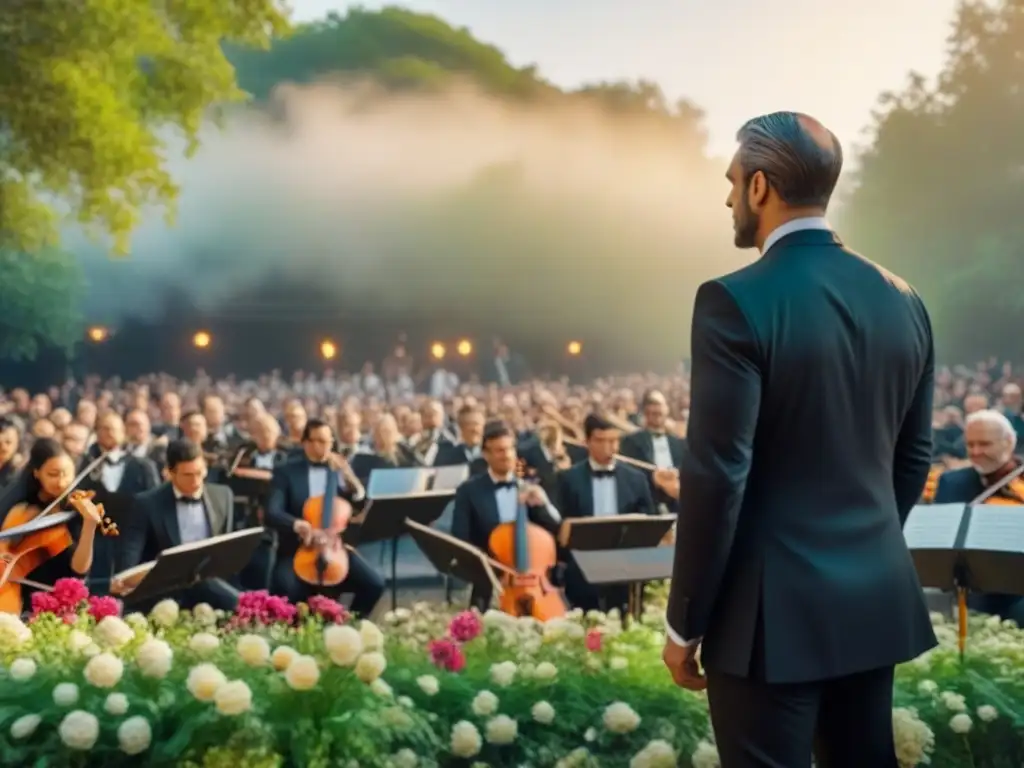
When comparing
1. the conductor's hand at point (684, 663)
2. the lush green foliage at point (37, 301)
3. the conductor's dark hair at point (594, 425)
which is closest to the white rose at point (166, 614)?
the conductor's hand at point (684, 663)

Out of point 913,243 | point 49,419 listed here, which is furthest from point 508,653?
point 913,243

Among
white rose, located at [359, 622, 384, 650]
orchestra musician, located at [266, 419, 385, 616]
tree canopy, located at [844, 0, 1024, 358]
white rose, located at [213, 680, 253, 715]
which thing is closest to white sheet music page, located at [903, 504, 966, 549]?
white rose, located at [359, 622, 384, 650]

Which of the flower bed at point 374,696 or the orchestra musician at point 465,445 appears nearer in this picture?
the flower bed at point 374,696

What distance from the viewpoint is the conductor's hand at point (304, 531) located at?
5.90 metres

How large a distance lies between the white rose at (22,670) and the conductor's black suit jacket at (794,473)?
61.5 inches

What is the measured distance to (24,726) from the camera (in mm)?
2221

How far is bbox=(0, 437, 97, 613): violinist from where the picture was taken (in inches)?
179

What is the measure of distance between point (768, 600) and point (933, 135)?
11177 mm

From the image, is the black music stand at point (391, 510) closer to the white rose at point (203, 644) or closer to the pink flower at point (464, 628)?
the pink flower at point (464, 628)

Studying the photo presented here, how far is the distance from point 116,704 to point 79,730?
9 cm

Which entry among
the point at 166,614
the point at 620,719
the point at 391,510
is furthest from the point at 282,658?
the point at 391,510

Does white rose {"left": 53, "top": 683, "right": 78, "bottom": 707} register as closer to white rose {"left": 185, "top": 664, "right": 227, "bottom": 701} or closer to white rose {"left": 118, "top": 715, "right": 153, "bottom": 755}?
white rose {"left": 118, "top": 715, "right": 153, "bottom": 755}

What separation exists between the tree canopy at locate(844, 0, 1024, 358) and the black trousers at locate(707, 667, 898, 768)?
9368 millimetres

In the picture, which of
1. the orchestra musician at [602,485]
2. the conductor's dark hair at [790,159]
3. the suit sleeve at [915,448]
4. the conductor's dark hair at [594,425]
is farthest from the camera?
the conductor's dark hair at [594,425]
